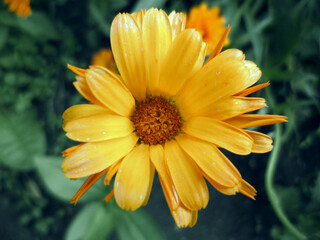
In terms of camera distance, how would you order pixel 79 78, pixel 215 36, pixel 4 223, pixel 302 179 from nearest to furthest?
pixel 79 78
pixel 215 36
pixel 302 179
pixel 4 223

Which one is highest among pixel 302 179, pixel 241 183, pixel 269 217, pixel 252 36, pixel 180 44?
pixel 180 44

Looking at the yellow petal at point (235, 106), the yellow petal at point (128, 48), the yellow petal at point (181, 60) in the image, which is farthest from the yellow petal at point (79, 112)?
the yellow petal at point (235, 106)

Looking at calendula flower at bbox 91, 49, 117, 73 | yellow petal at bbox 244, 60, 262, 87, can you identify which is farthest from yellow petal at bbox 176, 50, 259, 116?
calendula flower at bbox 91, 49, 117, 73

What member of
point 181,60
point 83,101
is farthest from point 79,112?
point 83,101

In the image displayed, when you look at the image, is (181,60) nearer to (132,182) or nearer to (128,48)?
(128,48)

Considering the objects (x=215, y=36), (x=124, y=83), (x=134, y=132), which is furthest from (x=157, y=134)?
(x=215, y=36)

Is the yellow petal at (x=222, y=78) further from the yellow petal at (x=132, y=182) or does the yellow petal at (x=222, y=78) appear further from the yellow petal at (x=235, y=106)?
the yellow petal at (x=132, y=182)

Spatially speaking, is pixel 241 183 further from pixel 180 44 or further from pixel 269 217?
pixel 269 217
